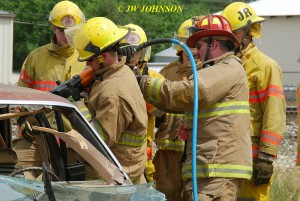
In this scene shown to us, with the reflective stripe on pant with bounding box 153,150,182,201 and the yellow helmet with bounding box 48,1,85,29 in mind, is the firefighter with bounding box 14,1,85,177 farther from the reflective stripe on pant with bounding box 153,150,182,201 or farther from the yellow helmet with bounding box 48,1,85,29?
the reflective stripe on pant with bounding box 153,150,182,201

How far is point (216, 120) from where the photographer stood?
538 cm

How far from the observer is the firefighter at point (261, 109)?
630cm

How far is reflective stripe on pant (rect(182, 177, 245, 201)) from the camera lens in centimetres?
532

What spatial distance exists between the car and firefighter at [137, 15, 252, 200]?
80cm

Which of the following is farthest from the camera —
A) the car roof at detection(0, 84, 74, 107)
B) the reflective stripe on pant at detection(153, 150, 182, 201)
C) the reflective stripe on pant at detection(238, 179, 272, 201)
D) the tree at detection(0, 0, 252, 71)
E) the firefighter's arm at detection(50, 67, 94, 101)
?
the tree at detection(0, 0, 252, 71)

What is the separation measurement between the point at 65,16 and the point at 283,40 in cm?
2454

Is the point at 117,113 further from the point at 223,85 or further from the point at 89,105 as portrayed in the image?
the point at 223,85

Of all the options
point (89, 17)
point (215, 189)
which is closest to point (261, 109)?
point (215, 189)

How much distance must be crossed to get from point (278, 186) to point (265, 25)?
2268 centimetres

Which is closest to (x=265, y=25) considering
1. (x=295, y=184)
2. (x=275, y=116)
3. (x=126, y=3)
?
(x=126, y=3)

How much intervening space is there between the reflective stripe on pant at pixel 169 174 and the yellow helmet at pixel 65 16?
1.60 m

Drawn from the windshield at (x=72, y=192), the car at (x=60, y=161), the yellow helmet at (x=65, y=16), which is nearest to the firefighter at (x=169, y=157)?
the yellow helmet at (x=65, y=16)

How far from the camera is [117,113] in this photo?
5.13m

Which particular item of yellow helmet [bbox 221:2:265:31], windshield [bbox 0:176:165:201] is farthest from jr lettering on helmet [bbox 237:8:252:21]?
windshield [bbox 0:176:165:201]
